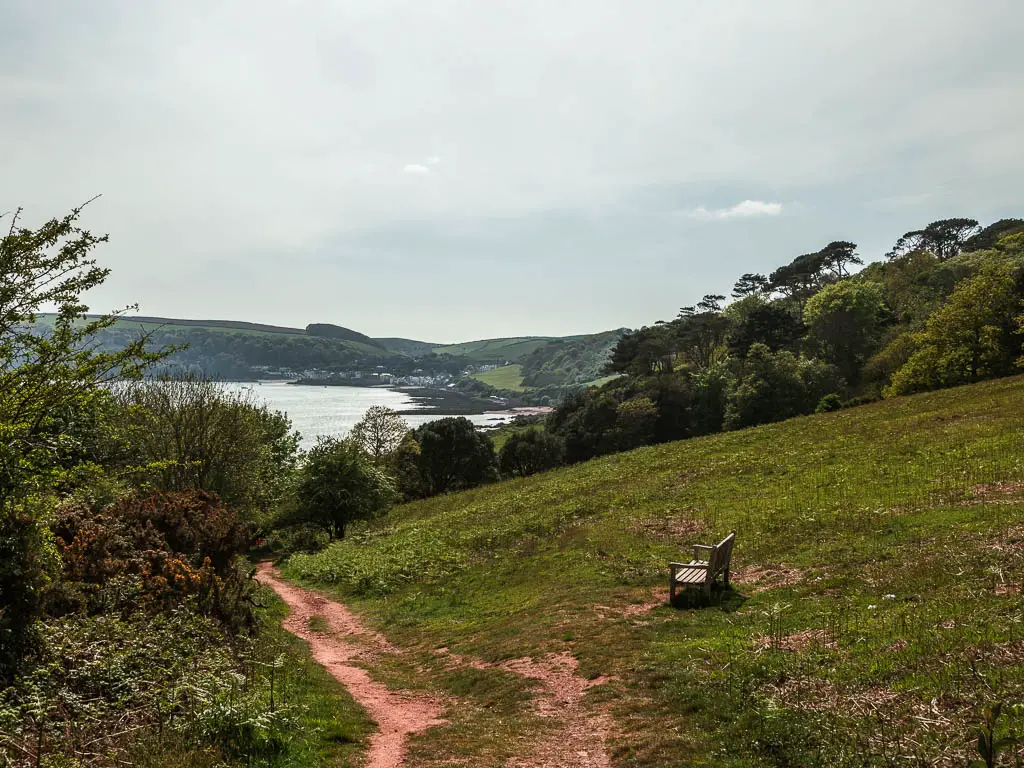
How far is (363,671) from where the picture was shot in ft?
45.2

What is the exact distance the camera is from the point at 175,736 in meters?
7.34

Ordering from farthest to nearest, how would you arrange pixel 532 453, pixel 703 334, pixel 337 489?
pixel 703 334 → pixel 532 453 → pixel 337 489

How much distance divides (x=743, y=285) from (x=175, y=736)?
136m

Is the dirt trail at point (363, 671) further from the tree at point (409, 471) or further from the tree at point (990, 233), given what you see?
the tree at point (990, 233)

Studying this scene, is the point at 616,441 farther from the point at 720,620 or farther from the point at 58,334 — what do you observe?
the point at 58,334

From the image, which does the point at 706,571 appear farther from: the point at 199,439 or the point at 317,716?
the point at 199,439

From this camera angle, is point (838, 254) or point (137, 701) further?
point (838, 254)

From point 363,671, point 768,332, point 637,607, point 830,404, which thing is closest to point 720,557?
point 637,607

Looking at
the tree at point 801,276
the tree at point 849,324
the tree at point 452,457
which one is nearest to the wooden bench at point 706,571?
the tree at point 452,457

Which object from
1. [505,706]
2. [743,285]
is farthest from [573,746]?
[743,285]

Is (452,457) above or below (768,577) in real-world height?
below

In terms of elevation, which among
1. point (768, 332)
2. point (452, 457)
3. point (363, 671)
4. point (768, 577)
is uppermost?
point (768, 332)

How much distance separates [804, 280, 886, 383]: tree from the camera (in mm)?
A: 68375

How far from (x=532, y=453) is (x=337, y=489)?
36493 millimetres
